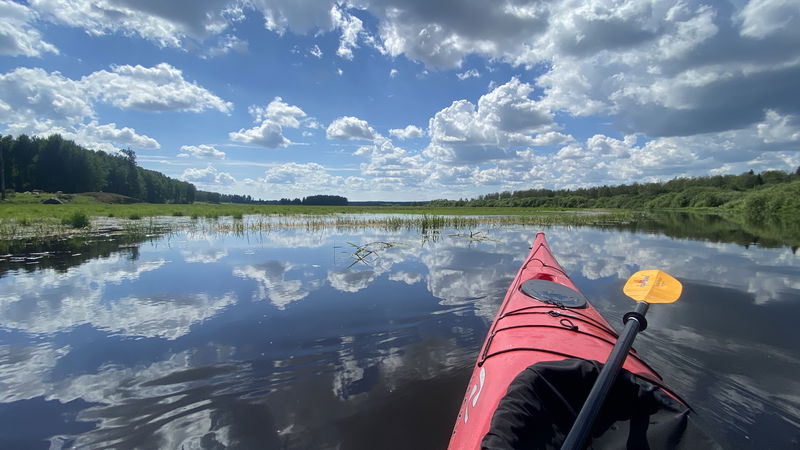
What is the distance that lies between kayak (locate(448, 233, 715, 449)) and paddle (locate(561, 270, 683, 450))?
18cm

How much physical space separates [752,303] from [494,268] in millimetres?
5205

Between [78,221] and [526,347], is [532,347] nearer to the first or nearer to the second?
[526,347]

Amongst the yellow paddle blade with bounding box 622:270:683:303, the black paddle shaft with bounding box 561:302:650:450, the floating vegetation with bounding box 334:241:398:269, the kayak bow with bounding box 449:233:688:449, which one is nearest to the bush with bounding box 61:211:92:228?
the floating vegetation with bounding box 334:241:398:269

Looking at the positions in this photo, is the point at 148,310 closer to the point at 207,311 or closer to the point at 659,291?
the point at 207,311

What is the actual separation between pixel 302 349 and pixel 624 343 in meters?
3.70

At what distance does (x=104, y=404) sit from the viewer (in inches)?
126

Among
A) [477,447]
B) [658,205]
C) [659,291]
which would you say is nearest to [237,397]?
[477,447]

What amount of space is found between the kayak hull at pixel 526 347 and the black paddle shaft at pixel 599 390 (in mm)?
260

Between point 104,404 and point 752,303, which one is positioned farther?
point 752,303

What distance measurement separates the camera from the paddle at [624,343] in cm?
169

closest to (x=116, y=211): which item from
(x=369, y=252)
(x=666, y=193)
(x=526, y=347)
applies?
(x=369, y=252)

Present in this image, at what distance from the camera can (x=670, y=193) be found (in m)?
62.9

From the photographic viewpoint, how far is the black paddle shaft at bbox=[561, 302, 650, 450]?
1.65m

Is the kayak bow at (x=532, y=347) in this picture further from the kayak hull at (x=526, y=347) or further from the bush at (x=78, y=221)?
the bush at (x=78, y=221)
